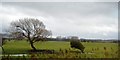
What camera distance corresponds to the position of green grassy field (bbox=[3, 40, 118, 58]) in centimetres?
571

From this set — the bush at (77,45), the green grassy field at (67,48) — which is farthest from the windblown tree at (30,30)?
the bush at (77,45)

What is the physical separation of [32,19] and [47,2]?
0.50 m

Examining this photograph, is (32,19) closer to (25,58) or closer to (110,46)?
(25,58)

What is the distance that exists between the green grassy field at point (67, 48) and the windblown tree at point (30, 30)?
13 cm

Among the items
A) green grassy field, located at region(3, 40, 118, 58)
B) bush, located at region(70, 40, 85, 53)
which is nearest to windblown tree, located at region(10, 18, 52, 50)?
green grassy field, located at region(3, 40, 118, 58)

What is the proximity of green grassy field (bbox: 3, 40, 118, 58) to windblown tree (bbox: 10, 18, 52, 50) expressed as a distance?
13 cm

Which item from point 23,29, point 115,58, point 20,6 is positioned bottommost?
point 115,58

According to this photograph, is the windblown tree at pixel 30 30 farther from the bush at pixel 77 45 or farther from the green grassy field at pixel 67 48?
the bush at pixel 77 45

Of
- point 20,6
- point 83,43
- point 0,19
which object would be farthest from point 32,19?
point 83,43

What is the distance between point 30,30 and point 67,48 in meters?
0.89

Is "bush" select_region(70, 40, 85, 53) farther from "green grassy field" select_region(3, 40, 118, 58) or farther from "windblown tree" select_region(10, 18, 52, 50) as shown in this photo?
"windblown tree" select_region(10, 18, 52, 50)

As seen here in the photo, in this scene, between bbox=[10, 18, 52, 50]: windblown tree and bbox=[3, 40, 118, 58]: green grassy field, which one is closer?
bbox=[3, 40, 118, 58]: green grassy field

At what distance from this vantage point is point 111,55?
5770mm

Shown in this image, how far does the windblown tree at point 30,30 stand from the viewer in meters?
5.82
